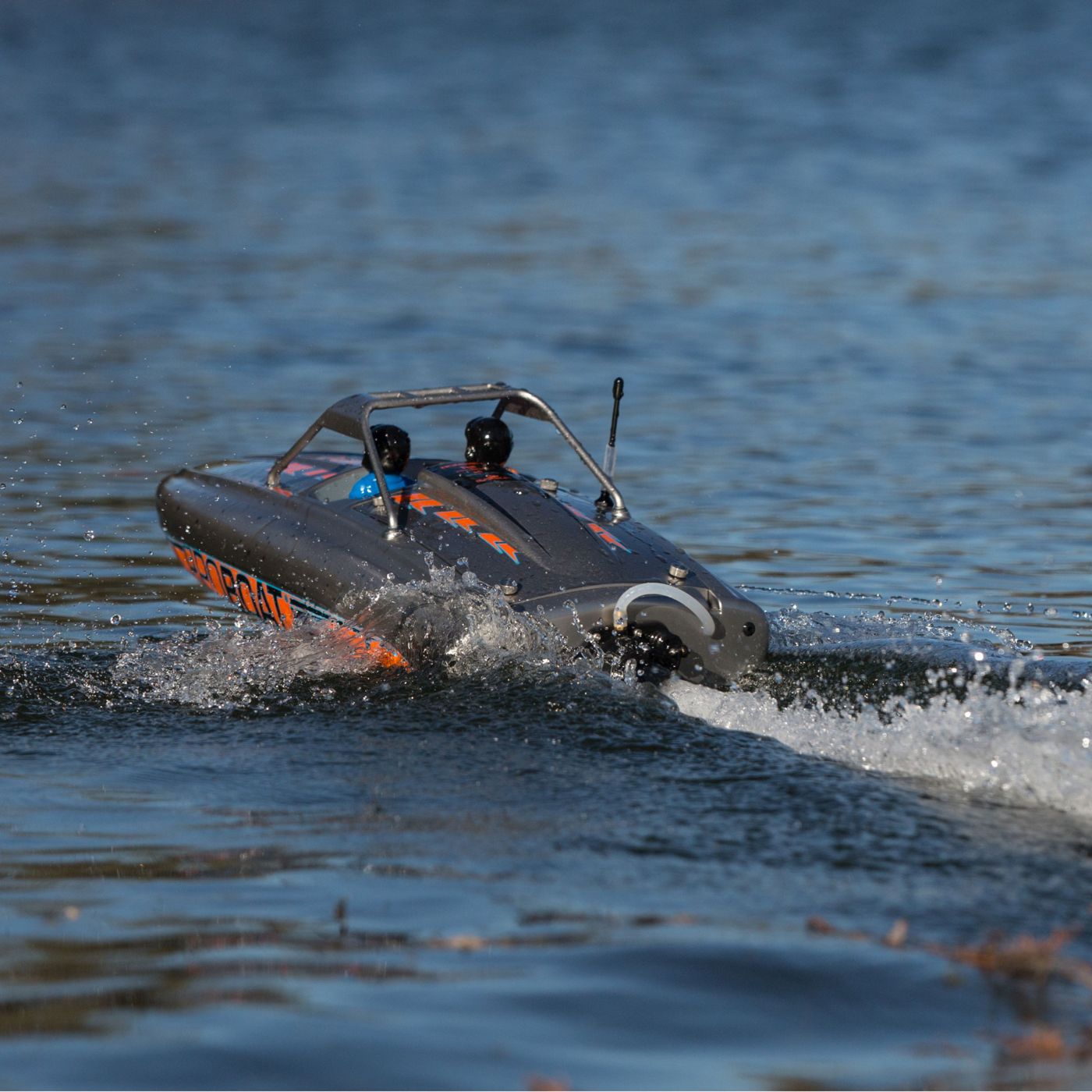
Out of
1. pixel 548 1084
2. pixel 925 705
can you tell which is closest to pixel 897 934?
pixel 548 1084

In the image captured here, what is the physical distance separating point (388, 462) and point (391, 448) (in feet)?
0.25

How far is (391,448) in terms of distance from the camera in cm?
930

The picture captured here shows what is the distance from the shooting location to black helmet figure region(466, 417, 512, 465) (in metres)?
9.37

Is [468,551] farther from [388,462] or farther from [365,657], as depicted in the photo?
[388,462]

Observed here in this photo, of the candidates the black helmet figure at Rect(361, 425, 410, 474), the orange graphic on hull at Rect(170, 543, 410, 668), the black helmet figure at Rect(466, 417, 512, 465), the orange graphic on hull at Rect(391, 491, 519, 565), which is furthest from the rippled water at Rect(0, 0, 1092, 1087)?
the black helmet figure at Rect(466, 417, 512, 465)

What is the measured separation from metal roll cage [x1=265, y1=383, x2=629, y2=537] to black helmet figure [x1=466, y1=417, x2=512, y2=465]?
0.50 ft

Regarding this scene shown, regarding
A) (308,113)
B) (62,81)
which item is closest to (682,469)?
(308,113)

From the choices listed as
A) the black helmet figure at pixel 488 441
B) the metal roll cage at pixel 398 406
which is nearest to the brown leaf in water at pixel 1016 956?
the metal roll cage at pixel 398 406

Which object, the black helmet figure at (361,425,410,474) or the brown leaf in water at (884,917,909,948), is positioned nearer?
the brown leaf in water at (884,917,909,948)

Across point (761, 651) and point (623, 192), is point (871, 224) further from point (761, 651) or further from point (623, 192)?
point (761, 651)

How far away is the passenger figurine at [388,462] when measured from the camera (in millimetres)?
9242

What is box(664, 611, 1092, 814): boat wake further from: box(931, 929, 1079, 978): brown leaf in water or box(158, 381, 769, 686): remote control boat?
box(931, 929, 1079, 978): brown leaf in water

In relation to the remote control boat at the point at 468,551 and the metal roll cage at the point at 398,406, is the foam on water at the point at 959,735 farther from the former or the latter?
the metal roll cage at the point at 398,406

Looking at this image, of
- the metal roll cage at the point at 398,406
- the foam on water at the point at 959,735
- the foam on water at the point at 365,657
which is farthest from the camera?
the metal roll cage at the point at 398,406
